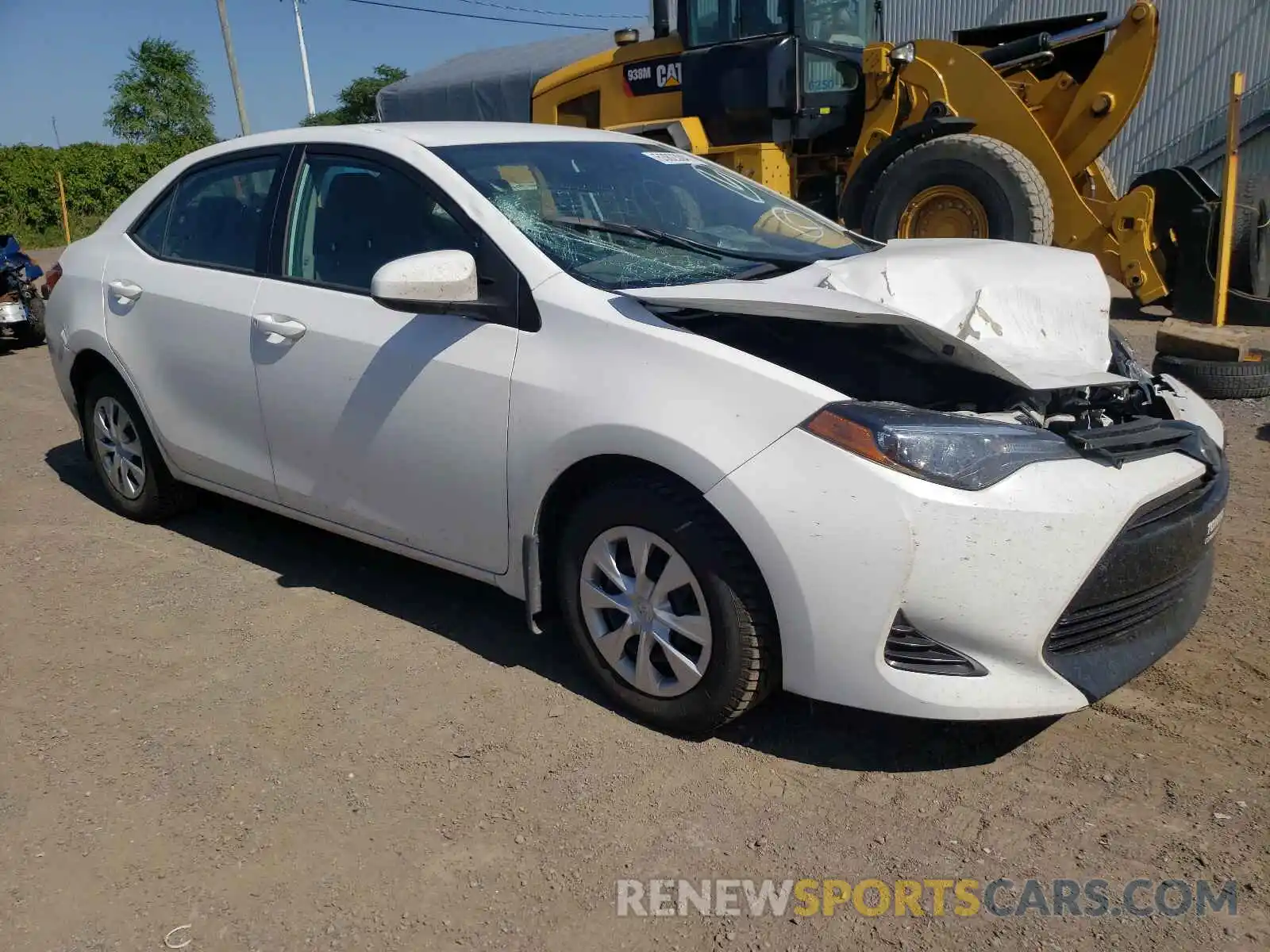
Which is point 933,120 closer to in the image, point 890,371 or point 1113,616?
point 890,371

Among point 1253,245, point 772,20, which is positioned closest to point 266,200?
point 772,20

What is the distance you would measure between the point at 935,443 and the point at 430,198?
1879mm

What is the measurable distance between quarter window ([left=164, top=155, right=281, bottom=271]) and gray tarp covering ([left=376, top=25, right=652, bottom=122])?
64.2 feet

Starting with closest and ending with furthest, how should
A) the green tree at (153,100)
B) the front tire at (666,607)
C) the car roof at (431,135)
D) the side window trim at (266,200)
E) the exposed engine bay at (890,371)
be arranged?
the front tire at (666,607)
the exposed engine bay at (890,371)
the car roof at (431,135)
the side window trim at (266,200)
the green tree at (153,100)

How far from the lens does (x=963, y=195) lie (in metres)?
8.82

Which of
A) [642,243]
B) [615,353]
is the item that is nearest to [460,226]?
[642,243]

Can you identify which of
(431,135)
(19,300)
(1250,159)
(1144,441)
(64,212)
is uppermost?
(431,135)

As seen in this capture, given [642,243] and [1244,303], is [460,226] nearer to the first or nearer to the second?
[642,243]

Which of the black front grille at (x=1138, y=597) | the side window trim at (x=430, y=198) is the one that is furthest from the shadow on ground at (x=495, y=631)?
the side window trim at (x=430, y=198)

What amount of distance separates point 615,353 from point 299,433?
1.45 meters

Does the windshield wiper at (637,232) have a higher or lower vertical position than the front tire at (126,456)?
higher

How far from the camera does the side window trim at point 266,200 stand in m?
4.10

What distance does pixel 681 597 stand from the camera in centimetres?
300

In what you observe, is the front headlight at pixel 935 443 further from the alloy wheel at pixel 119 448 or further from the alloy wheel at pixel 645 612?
the alloy wheel at pixel 119 448
